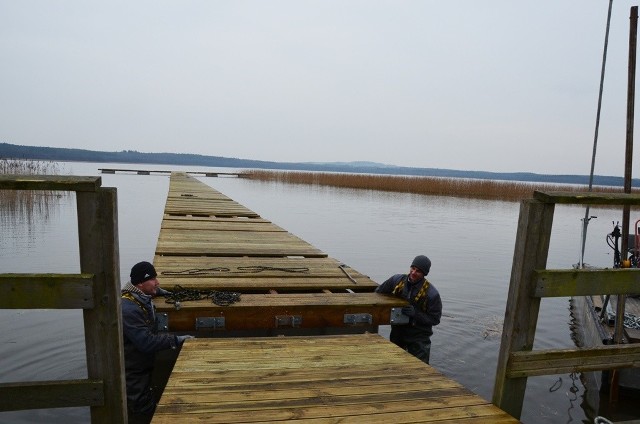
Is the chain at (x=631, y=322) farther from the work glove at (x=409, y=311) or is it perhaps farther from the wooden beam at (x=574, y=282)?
the wooden beam at (x=574, y=282)

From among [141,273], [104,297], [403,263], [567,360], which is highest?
[104,297]

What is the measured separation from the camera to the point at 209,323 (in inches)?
191

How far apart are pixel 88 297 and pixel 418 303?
12.5 feet

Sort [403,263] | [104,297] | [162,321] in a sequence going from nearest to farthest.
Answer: [104,297] → [162,321] → [403,263]

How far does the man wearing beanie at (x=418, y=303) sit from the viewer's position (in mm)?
5484

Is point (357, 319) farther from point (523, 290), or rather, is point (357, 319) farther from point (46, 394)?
point (46, 394)

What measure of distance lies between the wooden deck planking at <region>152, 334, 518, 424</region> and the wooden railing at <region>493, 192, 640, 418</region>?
0.33 metres

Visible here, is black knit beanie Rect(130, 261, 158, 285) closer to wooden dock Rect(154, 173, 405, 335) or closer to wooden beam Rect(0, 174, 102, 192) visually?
wooden dock Rect(154, 173, 405, 335)

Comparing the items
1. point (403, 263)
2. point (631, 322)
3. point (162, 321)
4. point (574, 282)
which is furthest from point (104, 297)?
point (403, 263)

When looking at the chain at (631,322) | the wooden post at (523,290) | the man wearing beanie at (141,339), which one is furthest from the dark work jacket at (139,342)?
the chain at (631,322)

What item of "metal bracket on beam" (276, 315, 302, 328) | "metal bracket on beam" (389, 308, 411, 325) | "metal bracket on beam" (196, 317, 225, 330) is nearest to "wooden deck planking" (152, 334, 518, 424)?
"metal bracket on beam" (196, 317, 225, 330)

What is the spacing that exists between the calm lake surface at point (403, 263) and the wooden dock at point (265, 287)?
6.50 feet

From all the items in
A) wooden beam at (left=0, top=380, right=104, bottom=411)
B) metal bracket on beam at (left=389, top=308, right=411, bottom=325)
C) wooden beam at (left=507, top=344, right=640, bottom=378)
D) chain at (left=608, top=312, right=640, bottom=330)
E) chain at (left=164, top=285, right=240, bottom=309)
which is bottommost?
chain at (left=608, top=312, right=640, bottom=330)

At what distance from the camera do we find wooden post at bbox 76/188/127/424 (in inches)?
106
